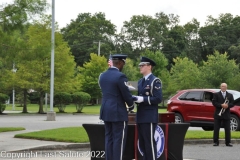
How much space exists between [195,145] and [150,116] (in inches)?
242

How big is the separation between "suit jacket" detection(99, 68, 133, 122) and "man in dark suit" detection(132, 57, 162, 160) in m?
0.31

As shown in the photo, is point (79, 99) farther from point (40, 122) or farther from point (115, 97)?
point (115, 97)

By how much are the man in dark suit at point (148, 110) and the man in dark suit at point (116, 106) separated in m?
0.29

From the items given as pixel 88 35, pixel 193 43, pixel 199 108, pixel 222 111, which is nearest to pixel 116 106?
pixel 222 111

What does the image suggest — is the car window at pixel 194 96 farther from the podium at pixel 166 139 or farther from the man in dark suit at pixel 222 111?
the podium at pixel 166 139

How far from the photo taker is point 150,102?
858cm

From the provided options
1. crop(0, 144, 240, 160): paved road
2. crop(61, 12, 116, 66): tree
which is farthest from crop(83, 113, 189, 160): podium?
crop(61, 12, 116, 66): tree

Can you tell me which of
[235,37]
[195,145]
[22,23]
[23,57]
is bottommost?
[195,145]

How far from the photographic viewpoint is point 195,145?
568 inches

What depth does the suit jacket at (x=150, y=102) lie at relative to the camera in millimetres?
8602

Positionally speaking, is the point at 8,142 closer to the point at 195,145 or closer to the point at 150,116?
the point at 195,145

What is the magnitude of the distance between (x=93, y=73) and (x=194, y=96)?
147 feet

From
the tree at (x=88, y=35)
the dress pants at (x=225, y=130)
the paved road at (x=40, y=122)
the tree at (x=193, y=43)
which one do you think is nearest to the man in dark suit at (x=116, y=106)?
the dress pants at (x=225, y=130)

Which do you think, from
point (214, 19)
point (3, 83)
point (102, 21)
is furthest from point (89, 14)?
point (3, 83)
